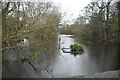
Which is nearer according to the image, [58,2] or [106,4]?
[58,2]

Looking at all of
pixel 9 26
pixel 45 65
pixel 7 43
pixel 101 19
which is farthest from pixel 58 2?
pixel 101 19

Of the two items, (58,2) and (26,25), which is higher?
(58,2)

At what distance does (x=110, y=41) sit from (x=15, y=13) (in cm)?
845

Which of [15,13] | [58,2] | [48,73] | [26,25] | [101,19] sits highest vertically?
[101,19]

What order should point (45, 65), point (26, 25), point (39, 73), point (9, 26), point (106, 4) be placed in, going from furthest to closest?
point (106, 4) < point (45, 65) < point (39, 73) < point (9, 26) < point (26, 25)

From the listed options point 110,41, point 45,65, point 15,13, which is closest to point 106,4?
point 110,41

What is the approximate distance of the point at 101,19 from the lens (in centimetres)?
979

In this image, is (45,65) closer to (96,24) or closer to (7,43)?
(7,43)

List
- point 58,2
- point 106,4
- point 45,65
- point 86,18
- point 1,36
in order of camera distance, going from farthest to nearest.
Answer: point 86,18 < point 106,4 < point 45,65 < point 58,2 < point 1,36

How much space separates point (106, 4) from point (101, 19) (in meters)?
1.05

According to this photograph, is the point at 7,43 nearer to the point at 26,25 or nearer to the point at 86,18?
the point at 26,25

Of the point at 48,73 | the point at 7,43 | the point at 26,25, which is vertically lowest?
the point at 48,73

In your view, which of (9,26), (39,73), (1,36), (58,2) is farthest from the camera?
(39,73)

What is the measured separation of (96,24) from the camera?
988 centimetres
